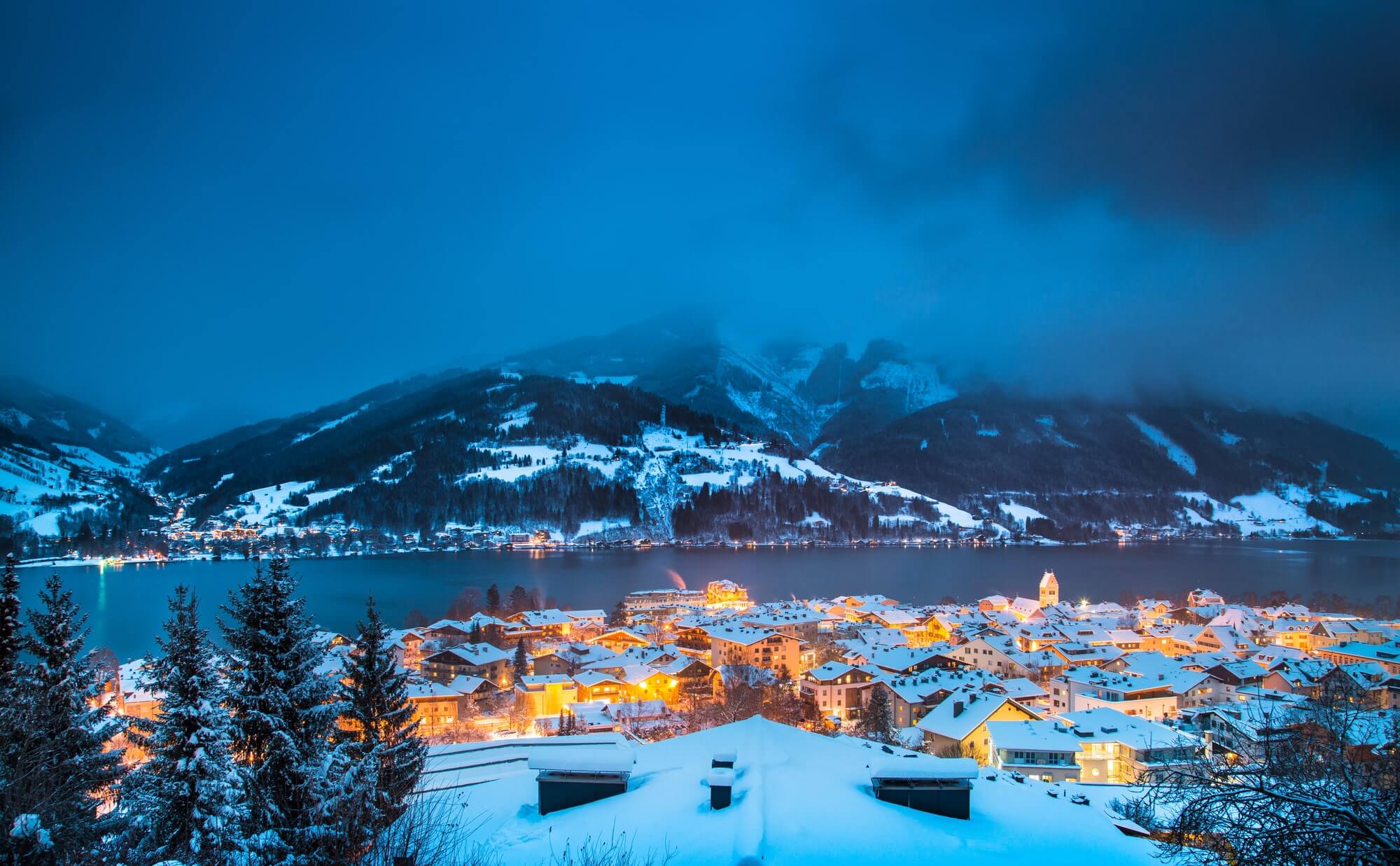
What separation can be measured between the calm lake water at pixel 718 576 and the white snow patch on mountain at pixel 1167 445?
69.3 meters

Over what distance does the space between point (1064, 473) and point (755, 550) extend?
→ 80.7m

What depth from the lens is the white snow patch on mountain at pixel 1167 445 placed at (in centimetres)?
14312

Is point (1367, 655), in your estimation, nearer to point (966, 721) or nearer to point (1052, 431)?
point (966, 721)

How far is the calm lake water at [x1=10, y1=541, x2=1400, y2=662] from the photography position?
38812mm

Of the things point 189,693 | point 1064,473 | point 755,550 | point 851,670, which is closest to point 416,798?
point 189,693

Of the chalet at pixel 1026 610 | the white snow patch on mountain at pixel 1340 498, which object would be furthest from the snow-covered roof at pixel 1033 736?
the white snow patch on mountain at pixel 1340 498

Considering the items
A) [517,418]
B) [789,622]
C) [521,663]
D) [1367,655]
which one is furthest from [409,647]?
[517,418]

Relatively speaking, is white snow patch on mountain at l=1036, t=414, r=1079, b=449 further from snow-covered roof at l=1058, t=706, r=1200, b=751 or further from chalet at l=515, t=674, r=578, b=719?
chalet at l=515, t=674, r=578, b=719

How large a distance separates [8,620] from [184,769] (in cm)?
245

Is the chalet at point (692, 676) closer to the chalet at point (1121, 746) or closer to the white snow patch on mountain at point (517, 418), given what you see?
the chalet at point (1121, 746)

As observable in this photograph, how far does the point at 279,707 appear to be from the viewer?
188 inches

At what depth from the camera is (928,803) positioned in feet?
14.7

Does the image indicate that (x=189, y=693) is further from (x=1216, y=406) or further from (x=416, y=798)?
(x=1216, y=406)

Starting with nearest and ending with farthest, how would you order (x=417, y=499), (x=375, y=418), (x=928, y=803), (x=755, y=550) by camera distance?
(x=928, y=803) → (x=755, y=550) → (x=417, y=499) → (x=375, y=418)
